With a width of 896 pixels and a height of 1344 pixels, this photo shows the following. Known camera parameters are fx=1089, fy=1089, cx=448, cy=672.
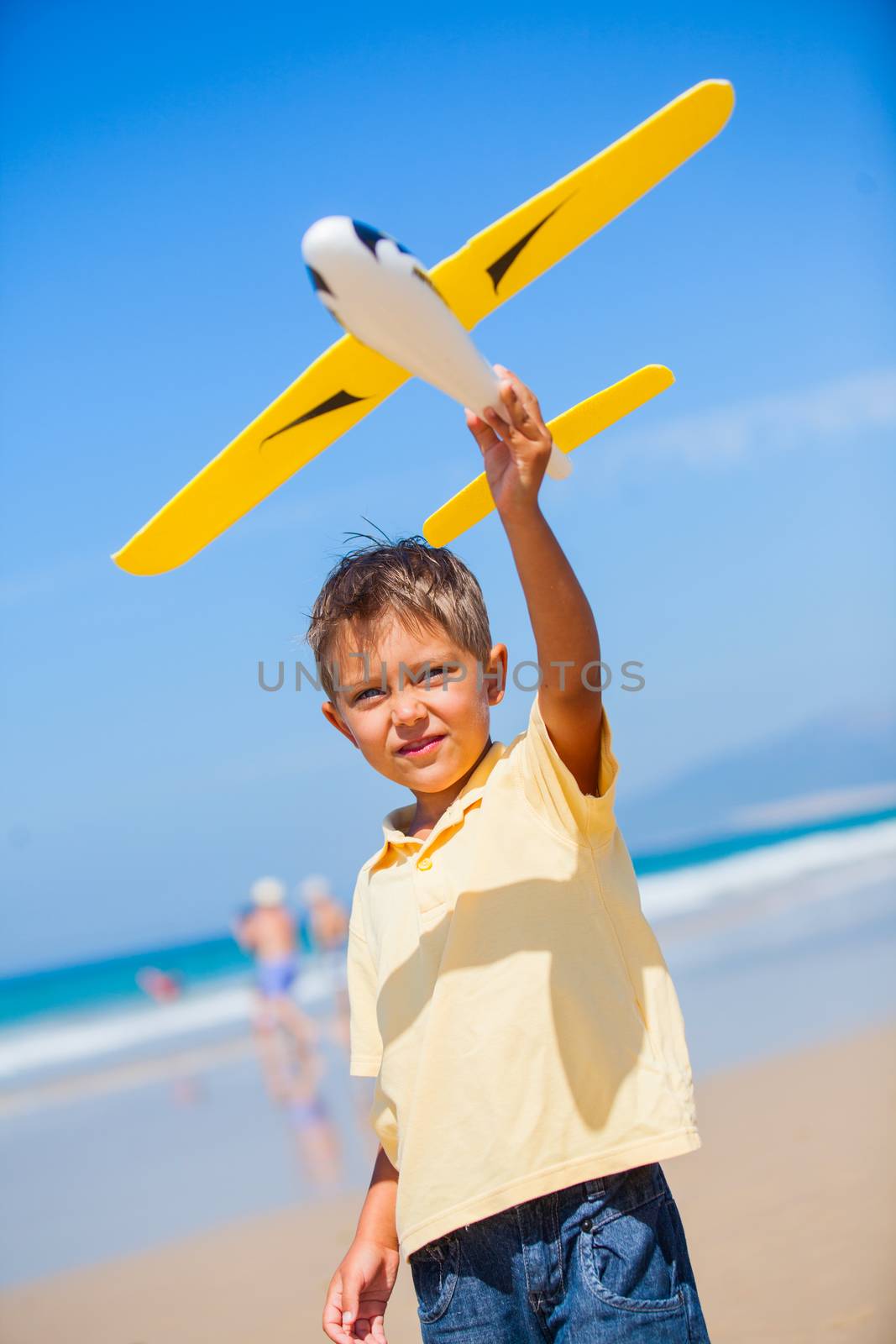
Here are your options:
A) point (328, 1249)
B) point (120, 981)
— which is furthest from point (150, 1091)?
point (120, 981)

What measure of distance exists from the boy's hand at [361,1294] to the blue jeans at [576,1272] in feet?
0.80

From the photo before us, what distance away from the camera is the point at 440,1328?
178cm

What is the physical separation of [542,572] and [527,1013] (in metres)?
0.71

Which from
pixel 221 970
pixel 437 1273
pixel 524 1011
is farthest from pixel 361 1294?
pixel 221 970

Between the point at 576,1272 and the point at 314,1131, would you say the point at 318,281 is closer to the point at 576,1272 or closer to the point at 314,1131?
the point at 576,1272

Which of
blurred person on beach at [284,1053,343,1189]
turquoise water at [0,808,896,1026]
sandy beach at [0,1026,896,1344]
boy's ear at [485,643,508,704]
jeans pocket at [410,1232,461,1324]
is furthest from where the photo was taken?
turquoise water at [0,808,896,1026]

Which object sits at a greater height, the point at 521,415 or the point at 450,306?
the point at 450,306

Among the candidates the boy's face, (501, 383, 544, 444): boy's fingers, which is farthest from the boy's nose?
(501, 383, 544, 444): boy's fingers

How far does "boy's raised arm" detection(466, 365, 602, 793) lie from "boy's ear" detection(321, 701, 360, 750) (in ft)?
1.94

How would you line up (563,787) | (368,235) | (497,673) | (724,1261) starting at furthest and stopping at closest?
(724,1261), (497,673), (563,787), (368,235)

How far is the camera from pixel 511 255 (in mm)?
1526

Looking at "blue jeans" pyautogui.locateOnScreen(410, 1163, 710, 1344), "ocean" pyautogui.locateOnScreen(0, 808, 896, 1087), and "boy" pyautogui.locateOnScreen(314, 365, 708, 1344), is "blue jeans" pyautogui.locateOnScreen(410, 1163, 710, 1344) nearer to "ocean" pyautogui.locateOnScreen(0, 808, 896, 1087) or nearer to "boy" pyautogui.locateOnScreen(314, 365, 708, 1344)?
"boy" pyautogui.locateOnScreen(314, 365, 708, 1344)

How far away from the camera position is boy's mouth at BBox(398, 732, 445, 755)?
1.94 meters

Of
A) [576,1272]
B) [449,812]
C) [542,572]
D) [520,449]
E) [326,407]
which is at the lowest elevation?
[576,1272]
